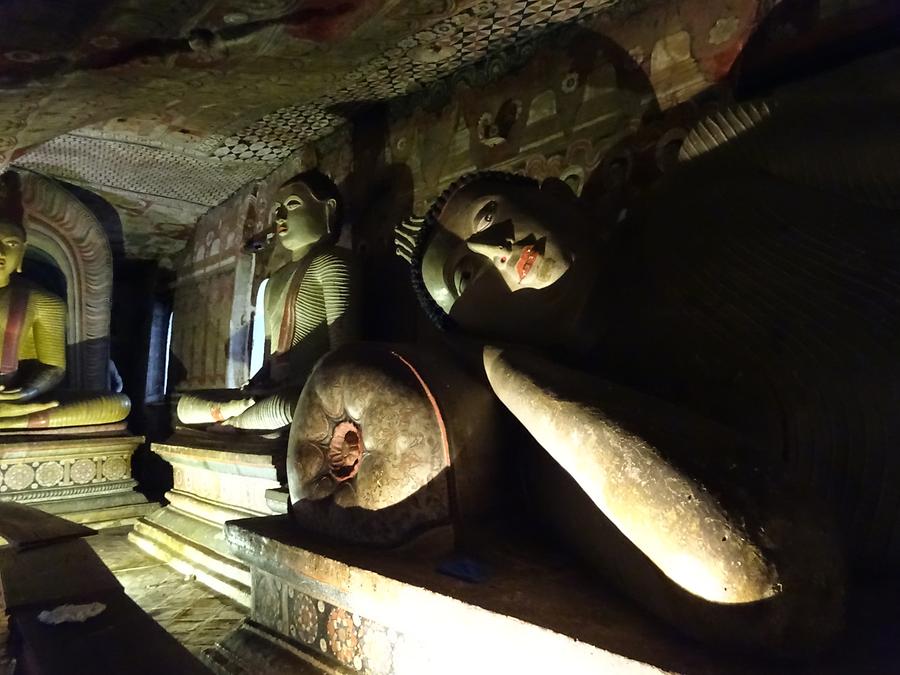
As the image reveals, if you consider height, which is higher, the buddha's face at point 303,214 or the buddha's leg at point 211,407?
the buddha's face at point 303,214

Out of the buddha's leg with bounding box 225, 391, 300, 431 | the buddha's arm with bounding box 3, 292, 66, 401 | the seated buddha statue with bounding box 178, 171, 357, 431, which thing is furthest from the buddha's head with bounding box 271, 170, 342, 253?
the buddha's arm with bounding box 3, 292, 66, 401

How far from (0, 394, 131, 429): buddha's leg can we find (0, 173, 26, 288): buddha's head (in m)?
1.36

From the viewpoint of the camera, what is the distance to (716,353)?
1637 mm

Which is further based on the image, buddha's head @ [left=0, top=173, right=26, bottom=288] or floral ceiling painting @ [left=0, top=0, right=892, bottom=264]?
buddha's head @ [left=0, top=173, right=26, bottom=288]

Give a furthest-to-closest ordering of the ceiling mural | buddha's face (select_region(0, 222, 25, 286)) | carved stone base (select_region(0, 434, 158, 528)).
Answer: buddha's face (select_region(0, 222, 25, 286)), carved stone base (select_region(0, 434, 158, 528)), the ceiling mural

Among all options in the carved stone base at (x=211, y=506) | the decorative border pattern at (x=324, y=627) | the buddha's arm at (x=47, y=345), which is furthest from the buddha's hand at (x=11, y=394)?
the decorative border pattern at (x=324, y=627)

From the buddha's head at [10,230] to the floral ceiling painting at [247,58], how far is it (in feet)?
2.47

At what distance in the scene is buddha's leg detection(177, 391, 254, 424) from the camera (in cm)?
357

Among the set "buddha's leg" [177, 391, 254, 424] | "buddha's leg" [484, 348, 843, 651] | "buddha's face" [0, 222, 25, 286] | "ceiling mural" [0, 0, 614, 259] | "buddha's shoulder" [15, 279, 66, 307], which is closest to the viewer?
"buddha's leg" [484, 348, 843, 651]

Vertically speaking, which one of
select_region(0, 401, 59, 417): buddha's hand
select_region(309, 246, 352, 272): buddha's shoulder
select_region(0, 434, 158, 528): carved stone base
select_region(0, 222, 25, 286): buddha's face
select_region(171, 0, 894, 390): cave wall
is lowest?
select_region(0, 434, 158, 528): carved stone base

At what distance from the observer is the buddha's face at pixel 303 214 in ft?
13.5

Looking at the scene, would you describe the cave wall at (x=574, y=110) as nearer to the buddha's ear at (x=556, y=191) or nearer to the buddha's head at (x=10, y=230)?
the buddha's ear at (x=556, y=191)

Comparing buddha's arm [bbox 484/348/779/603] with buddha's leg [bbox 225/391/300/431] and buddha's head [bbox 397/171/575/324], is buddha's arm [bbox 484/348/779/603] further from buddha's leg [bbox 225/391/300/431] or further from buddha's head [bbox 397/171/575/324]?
buddha's leg [bbox 225/391/300/431]

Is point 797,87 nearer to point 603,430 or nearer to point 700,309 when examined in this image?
point 700,309
